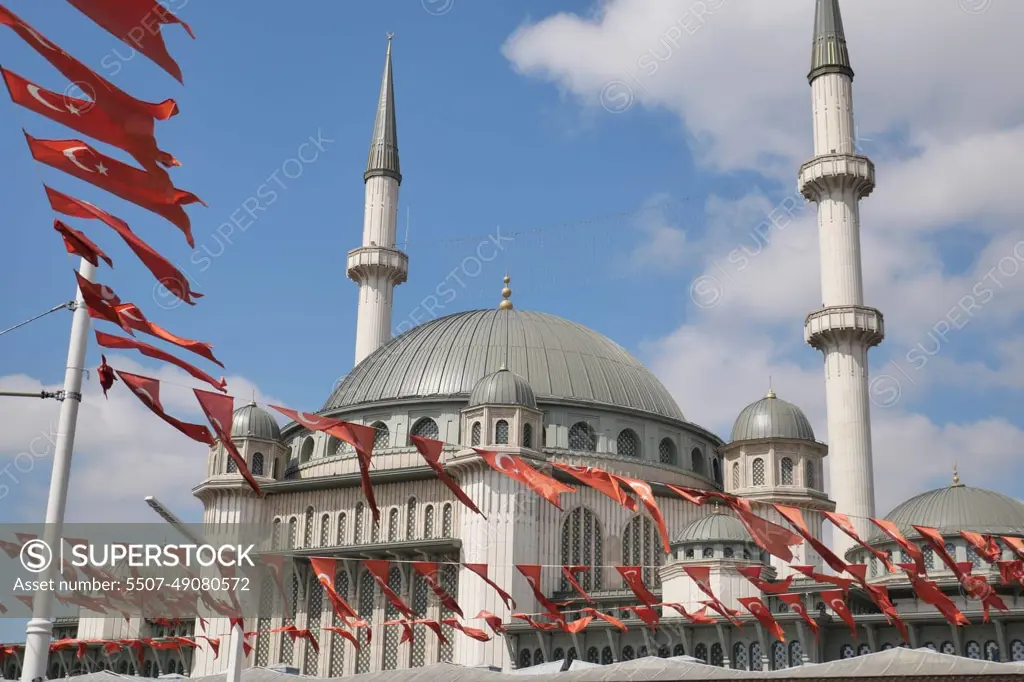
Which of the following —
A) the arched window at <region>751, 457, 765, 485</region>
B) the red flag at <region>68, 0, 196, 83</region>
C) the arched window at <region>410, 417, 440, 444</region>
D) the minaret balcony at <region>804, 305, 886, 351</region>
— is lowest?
the red flag at <region>68, 0, 196, 83</region>

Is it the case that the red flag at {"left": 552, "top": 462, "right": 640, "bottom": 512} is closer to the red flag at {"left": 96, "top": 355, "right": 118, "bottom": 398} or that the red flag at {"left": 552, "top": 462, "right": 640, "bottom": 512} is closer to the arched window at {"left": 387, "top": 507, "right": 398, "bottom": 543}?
the red flag at {"left": 96, "top": 355, "right": 118, "bottom": 398}

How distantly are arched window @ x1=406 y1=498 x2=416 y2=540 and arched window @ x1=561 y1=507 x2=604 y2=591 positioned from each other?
619 centimetres

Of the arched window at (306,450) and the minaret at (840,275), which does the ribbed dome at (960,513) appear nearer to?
the minaret at (840,275)

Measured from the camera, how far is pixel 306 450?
188ft

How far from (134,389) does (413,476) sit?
1399 inches

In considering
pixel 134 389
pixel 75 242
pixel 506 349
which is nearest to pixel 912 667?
pixel 134 389

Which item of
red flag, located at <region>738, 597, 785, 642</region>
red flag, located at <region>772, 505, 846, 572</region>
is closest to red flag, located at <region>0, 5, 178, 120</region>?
red flag, located at <region>772, 505, 846, 572</region>

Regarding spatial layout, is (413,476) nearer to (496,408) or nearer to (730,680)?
(496,408)

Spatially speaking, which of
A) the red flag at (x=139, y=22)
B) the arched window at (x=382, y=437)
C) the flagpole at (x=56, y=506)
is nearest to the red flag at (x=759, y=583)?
the flagpole at (x=56, y=506)

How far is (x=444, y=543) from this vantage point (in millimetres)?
47531

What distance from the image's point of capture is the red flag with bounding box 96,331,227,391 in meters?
14.6

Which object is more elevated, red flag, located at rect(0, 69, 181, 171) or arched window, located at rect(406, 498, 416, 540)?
arched window, located at rect(406, 498, 416, 540)

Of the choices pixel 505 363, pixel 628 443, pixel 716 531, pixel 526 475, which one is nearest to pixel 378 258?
pixel 505 363

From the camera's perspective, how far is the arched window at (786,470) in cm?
5388
